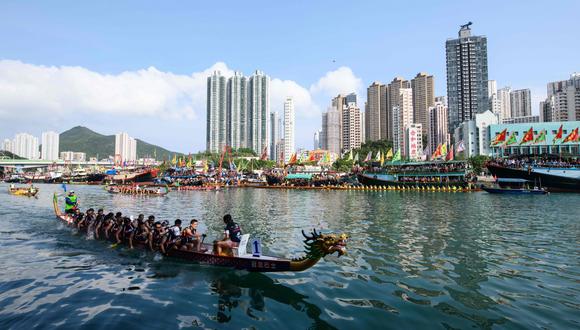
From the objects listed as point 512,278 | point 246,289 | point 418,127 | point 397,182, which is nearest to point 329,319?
point 246,289

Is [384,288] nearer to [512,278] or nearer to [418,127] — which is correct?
[512,278]

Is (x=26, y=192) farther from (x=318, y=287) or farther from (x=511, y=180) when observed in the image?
(x=511, y=180)

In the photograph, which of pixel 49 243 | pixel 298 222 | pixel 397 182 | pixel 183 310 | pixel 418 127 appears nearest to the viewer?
pixel 183 310

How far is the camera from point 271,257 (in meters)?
12.6

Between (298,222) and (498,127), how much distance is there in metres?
98.4

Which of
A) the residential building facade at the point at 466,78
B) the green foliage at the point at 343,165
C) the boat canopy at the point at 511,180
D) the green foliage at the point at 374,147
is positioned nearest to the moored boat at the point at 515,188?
the boat canopy at the point at 511,180

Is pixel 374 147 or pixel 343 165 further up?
pixel 374 147

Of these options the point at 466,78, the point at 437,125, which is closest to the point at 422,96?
the point at 437,125

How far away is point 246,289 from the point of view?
1184 cm

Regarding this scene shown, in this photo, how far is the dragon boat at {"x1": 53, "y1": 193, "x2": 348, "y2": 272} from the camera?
10.8 meters

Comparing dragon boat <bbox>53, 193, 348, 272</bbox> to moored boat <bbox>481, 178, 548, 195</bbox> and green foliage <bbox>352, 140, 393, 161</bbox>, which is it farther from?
green foliage <bbox>352, 140, 393, 161</bbox>

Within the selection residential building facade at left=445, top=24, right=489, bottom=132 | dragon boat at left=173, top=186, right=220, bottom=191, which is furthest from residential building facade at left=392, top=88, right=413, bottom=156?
dragon boat at left=173, top=186, right=220, bottom=191

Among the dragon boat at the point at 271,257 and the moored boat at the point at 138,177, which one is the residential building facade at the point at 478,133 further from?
the dragon boat at the point at 271,257

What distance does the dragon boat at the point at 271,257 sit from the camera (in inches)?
426
